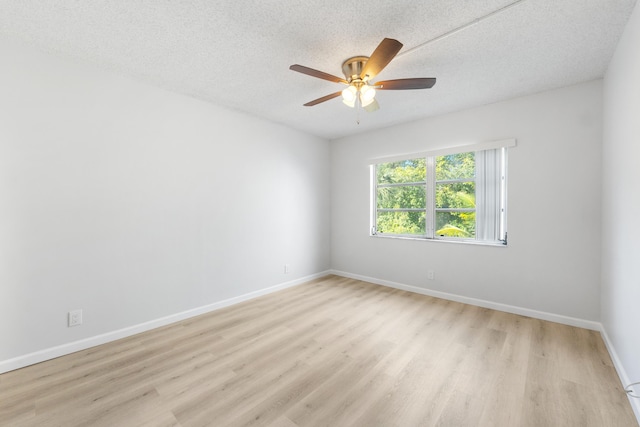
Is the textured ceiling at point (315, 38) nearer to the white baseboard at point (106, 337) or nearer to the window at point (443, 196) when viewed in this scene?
the window at point (443, 196)

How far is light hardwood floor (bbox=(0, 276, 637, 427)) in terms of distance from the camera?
1.61 m

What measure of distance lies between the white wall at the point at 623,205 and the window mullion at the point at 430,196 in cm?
172

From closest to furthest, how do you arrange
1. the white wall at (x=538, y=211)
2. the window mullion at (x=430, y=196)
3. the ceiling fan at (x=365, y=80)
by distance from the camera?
the ceiling fan at (x=365, y=80) → the white wall at (x=538, y=211) → the window mullion at (x=430, y=196)

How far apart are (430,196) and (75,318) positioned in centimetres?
431

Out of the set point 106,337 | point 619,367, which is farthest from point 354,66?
point 106,337

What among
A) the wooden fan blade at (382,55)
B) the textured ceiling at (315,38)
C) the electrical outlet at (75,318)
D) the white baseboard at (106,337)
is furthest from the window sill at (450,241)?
the electrical outlet at (75,318)

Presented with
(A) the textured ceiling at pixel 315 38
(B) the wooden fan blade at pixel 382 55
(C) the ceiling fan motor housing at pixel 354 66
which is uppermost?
(A) the textured ceiling at pixel 315 38

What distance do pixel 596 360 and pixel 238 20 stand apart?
3.88m

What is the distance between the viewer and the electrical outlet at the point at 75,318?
2.31 m

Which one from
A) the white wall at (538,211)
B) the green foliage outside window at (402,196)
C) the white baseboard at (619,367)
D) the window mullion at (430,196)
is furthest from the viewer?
the green foliage outside window at (402,196)

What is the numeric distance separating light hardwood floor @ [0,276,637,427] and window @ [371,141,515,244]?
119cm

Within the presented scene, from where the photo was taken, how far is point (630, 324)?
1.79 meters

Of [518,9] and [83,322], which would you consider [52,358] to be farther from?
[518,9]

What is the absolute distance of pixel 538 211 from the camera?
3.01 m
